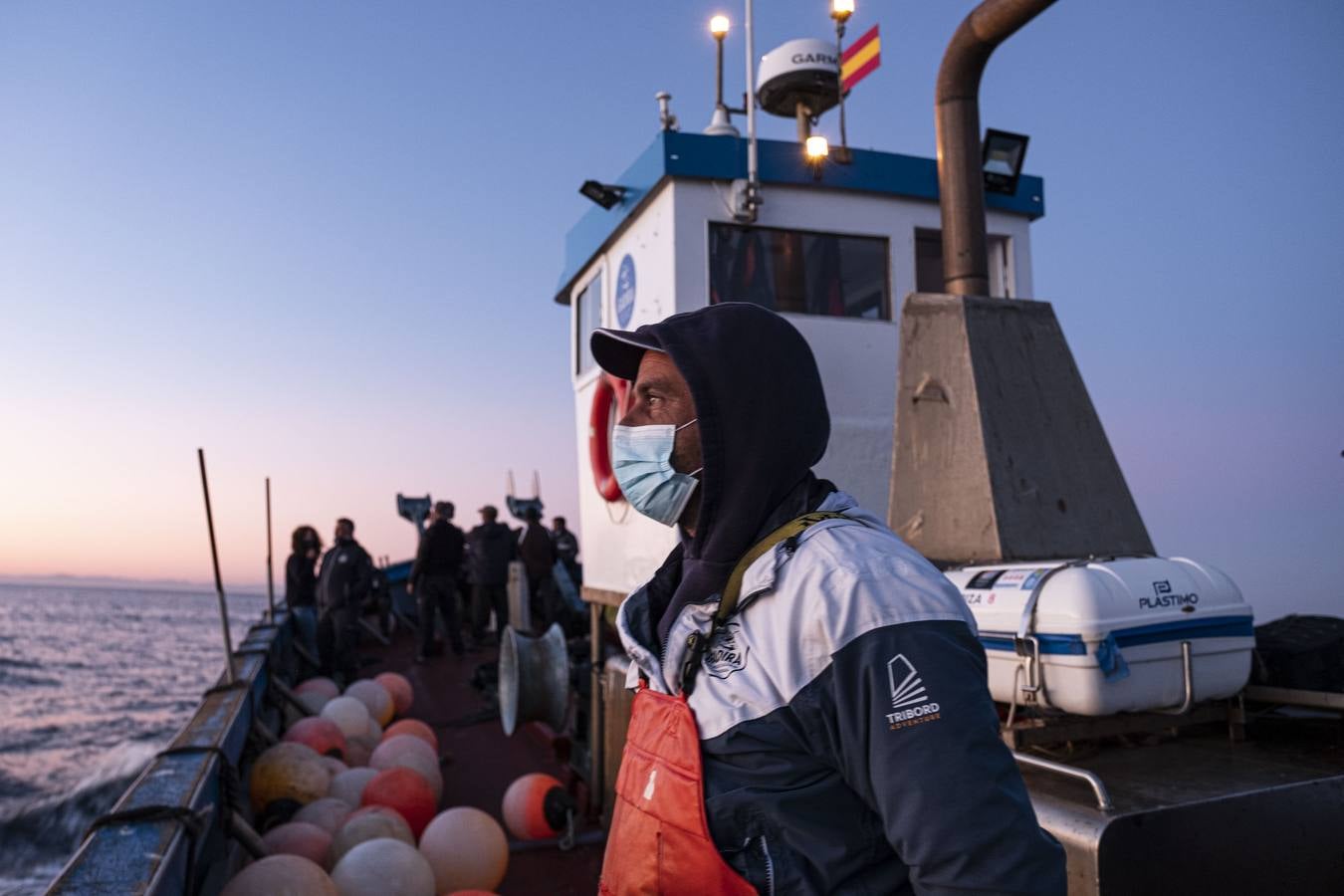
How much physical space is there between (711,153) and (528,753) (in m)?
5.54

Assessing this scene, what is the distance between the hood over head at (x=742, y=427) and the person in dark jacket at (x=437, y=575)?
1035 cm

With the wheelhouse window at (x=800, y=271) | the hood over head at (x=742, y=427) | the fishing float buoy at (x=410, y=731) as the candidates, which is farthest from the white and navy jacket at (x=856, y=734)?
the fishing float buoy at (x=410, y=731)

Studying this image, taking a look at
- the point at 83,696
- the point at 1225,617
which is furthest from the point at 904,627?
the point at 83,696

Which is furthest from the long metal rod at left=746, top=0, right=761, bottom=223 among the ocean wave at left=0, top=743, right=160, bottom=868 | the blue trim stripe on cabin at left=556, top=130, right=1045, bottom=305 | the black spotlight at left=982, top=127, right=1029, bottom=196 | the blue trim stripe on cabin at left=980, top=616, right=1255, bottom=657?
the ocean wave at left=0, top=743, right=160, bottom=868

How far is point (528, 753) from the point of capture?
8.30 m

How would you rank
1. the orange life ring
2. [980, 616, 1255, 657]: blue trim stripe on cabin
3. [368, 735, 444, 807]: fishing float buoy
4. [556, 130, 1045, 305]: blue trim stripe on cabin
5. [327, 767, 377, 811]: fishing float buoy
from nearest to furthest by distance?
[980, 616, 1255, 657]: blue trim stripe on cabin < [327, 767, 377, 811]: fishing float buoy < [556, 130, 1045, 305]: blue trim stripe on cabin < [368, 735, 444, 807]: fishing float buoy < the orange life ring

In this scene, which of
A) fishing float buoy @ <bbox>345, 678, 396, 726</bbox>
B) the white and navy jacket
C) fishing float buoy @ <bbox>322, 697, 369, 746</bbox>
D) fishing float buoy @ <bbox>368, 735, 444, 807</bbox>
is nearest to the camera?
the white and navy jacket

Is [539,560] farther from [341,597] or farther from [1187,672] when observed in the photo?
[1187,672]

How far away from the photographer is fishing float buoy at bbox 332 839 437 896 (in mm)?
4055

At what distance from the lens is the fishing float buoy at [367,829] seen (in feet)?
15.0

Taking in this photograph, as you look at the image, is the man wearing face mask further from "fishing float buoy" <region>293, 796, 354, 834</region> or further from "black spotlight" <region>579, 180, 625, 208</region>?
"black spotlight" <region>579, 180, 625, 208</region>

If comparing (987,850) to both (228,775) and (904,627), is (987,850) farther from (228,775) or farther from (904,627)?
(228,775)

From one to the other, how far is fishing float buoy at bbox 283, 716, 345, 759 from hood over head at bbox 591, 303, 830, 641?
5.78m

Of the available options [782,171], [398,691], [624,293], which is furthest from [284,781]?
[782,171]
